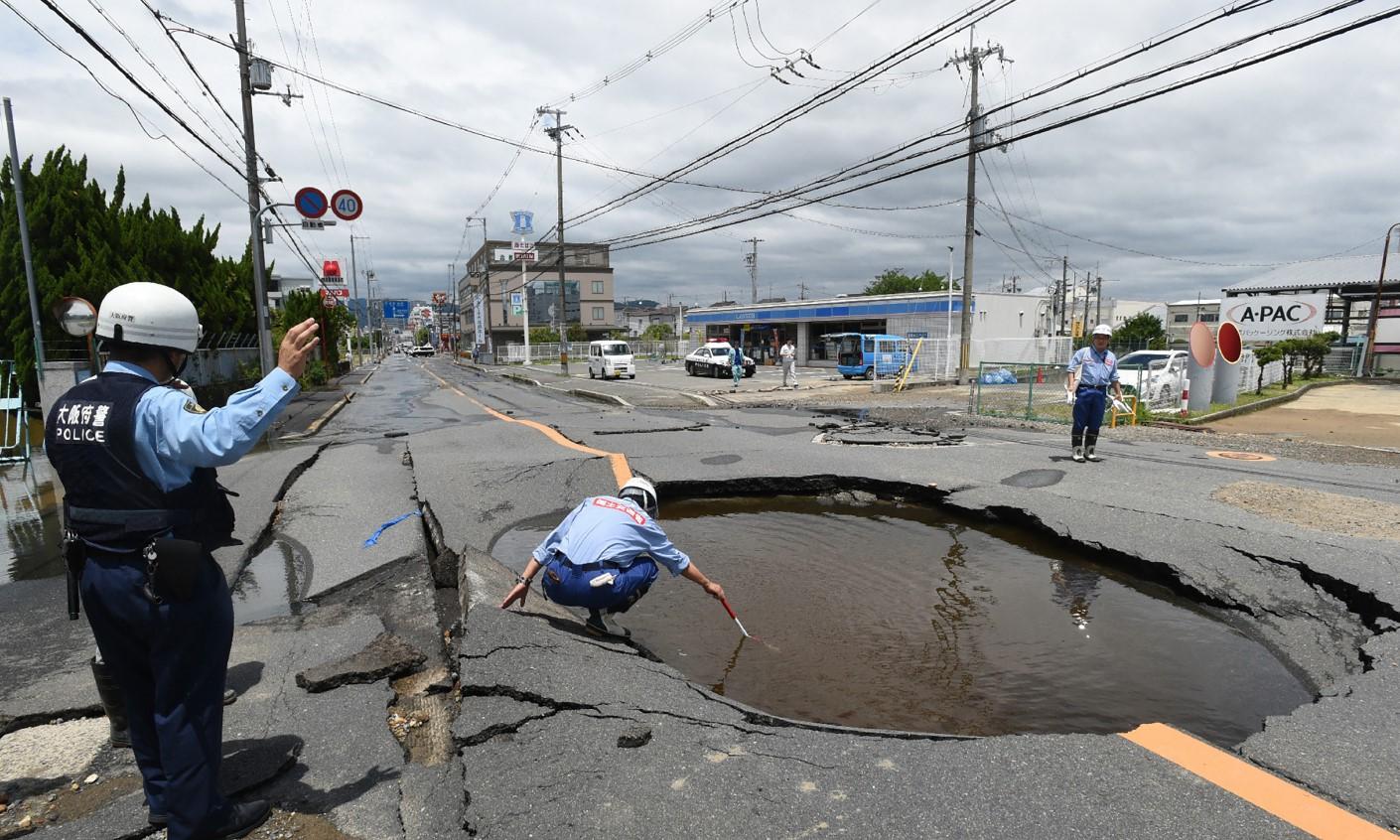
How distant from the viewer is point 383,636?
3939mm

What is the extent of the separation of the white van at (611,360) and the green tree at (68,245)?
16669 mm

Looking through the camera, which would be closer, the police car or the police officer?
the police officer

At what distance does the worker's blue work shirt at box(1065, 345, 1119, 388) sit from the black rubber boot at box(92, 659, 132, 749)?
9.68 meters

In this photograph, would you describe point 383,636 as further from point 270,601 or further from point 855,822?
point 855,822

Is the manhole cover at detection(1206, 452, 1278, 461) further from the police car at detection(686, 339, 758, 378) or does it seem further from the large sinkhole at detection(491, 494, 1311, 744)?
the police car at detection(686, 339, 758, 378)

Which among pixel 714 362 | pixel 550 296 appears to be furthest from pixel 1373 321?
pixel 550 296

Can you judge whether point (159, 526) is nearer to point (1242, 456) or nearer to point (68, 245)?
point (1242, 456)

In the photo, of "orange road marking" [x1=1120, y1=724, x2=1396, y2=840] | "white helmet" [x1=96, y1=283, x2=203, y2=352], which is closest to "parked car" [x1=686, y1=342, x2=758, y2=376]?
"orange road marking" [x1=1120, y1=724, x2=1396, y2=840]

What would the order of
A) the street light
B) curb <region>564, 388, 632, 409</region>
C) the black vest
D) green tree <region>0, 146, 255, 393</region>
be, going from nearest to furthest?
1. the black vest
2. green tree <region>0, 146, 255, 393</region>
3. curb <region>564, 388, 632, 409</region>
4. the street light

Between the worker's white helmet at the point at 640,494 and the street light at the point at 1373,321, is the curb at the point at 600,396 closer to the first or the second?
the worker's white helmet at the point at 640,494

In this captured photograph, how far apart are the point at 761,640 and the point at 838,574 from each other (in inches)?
54.6

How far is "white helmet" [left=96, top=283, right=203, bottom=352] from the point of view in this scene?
219 centimetres

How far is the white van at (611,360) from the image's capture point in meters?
30.9

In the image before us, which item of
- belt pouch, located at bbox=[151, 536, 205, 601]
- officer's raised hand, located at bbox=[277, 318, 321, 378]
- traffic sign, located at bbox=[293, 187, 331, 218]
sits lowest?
belt pouch, located at bbox=[151, 536, 205, 601]
